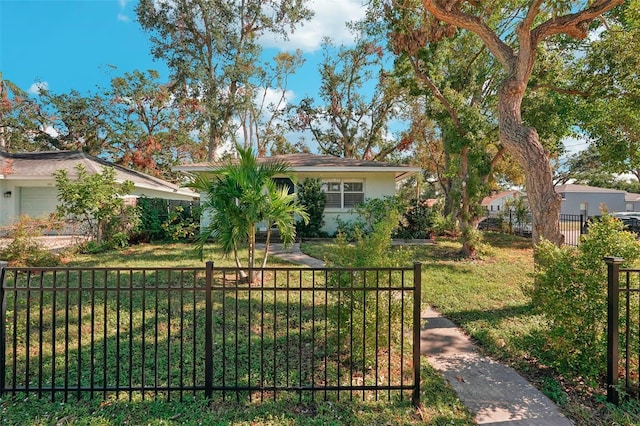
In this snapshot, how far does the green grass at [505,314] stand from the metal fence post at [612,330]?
0.09m

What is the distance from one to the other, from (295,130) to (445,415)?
22932mm

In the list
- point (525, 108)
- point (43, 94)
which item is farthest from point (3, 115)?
point (525, 108)

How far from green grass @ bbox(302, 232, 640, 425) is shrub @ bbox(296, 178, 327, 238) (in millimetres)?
1796

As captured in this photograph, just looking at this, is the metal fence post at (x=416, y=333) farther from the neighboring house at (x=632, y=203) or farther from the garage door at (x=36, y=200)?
the neighboring house at (x=632, y=203)

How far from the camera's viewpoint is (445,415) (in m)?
2.68

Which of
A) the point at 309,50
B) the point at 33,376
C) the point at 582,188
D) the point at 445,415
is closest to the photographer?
the point at 445,415

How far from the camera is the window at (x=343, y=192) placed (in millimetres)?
13195

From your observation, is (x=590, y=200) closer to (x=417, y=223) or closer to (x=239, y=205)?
(x=417, y=223)

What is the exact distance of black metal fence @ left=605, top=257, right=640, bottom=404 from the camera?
286cm

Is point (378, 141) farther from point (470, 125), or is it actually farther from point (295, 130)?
point (470, 125)

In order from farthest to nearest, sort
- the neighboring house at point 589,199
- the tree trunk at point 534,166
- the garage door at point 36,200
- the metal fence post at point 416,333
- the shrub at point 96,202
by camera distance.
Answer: the neighboring house at point 589,199, the garage door at point 36,200, the shrub at point 96,202, the tree trunk at point 534,166, the metal fence post at point 416,333

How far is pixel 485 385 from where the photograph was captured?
315 cm

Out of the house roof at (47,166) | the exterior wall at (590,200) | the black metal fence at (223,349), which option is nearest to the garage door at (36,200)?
the house roof at (47,166)

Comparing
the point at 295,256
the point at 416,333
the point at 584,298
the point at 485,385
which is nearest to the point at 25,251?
the point at 295,256
